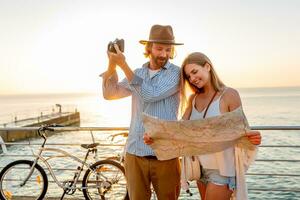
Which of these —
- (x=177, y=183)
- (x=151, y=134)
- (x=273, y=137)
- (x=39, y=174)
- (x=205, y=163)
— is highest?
(x=151, y=134)

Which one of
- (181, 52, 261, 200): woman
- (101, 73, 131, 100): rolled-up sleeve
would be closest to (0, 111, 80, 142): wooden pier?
(101, 73, 131, 100): rolled-up sleeve

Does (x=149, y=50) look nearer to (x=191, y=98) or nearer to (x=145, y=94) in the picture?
(x=145, y=94)

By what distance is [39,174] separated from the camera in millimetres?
5043

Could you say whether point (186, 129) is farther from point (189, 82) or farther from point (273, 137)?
point (273, 137)

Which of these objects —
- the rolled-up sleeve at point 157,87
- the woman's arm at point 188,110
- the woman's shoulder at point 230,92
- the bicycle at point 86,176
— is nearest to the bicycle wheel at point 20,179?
the bicycle at point 86,176

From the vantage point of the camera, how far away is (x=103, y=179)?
495cm

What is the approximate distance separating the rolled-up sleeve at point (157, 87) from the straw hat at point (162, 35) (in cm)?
21

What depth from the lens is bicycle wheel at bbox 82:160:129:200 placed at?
16.0 ft

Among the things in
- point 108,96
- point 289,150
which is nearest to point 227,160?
point 108,96

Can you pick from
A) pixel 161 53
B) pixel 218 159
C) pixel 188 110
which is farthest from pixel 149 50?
pixel 218 159

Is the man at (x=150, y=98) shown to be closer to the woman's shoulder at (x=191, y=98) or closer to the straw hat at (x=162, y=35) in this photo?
the straw hat at (x=162, y=35)

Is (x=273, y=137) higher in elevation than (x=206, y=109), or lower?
lower

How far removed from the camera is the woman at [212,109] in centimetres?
253

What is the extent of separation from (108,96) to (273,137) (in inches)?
1274
